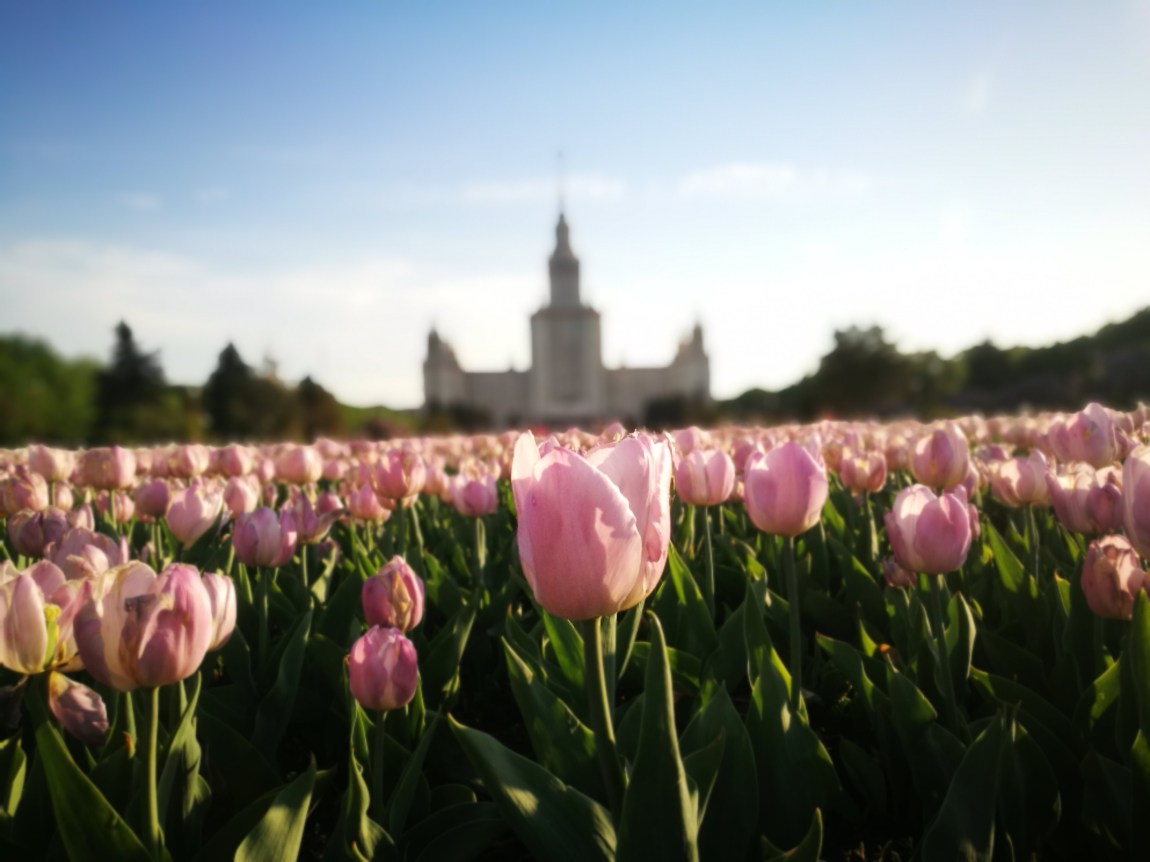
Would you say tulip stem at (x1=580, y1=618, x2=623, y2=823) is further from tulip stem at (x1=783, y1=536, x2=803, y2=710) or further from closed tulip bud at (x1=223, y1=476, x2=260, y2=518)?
closed tulip bud at (x1=223, y1=476, x2=260, y2=518)

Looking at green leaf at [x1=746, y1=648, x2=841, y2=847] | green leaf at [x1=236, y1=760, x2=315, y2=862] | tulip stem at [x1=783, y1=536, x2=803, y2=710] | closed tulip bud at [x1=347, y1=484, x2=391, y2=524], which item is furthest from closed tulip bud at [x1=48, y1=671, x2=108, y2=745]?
closed tulip bud at [x1=347, y1=484, x2=391, y2=524]

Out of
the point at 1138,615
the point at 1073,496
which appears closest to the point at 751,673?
the point at 1138,615

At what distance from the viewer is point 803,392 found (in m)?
44.0

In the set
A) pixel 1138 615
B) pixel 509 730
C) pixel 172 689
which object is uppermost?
pixel 1138 615

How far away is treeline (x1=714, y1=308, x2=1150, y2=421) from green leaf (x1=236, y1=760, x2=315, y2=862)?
99.5 feet

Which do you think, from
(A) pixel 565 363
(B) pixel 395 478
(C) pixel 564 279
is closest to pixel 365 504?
(B) pixel 395 478

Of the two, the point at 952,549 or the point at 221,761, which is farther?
the point at 952,549

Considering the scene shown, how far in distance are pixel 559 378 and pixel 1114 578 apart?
7155 cm

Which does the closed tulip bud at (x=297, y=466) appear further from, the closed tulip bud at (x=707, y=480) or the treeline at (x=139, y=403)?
the treeline at (x=139, y=403)

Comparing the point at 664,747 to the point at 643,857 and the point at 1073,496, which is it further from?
the point at 1073,496

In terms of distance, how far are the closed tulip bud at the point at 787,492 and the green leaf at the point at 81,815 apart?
1.00 m

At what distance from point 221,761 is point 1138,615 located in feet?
4.77

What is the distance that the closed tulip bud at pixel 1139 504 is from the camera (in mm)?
1210

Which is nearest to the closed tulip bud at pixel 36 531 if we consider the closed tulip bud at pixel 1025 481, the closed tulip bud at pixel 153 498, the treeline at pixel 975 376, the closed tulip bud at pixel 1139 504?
the closed tulip bud at pixel 153 498
